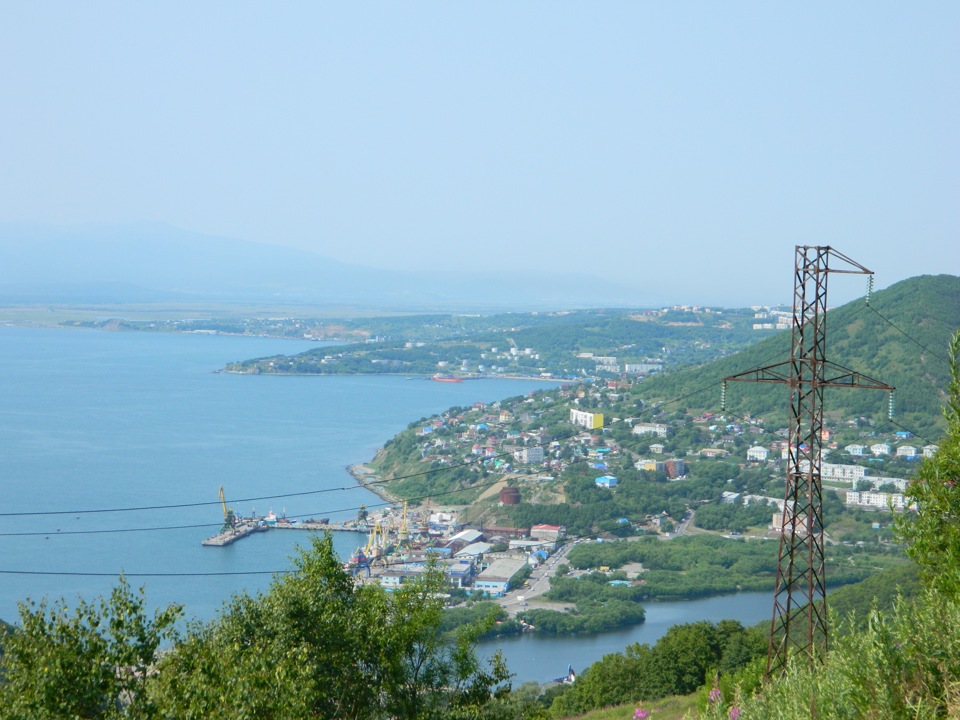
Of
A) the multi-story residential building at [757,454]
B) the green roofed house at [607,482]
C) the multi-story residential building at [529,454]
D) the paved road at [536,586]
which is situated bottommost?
the paved road at [536,586]

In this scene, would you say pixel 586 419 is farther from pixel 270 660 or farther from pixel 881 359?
pixel 270 660

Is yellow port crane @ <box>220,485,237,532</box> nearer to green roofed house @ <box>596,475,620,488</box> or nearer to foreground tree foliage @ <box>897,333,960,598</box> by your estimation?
green roofed house @ <box>596,475,620,488</box>

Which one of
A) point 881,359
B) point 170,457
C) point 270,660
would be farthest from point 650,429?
point 270,660

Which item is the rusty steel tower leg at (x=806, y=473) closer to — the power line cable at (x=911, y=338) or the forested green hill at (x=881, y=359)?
the forested green hill at (x=881, y=359)

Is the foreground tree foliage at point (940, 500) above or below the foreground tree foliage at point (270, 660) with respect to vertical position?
above

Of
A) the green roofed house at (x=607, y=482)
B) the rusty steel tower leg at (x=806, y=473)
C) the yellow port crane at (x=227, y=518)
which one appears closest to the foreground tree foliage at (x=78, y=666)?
the rusty steel tower leg at (x=806, y=473)
